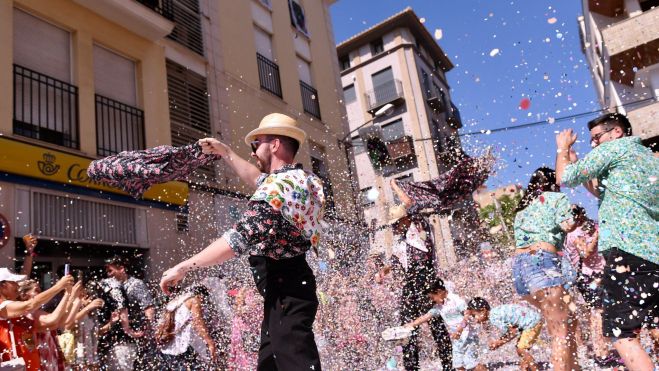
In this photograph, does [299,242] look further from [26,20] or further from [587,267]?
[26,20]

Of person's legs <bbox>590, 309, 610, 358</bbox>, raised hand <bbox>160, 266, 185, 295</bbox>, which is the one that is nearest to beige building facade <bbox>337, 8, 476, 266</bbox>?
person's legs <bbox>590, 309, 610, 358</bbox>

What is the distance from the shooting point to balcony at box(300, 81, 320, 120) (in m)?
16.9

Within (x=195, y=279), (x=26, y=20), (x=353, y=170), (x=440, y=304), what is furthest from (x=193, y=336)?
(x=353, y=170)

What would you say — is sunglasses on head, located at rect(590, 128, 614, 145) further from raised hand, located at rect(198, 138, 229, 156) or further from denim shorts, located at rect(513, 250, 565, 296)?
raised hand, located at rect(198, 138, 229, 156)

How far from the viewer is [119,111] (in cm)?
1011

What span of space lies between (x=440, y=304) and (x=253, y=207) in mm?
3620

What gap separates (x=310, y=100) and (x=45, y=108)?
9687mm

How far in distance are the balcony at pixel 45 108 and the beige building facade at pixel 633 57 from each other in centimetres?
1469

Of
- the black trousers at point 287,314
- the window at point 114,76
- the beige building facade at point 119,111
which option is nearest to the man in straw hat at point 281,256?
the black trousers at point 287,314

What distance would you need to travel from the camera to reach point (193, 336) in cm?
582

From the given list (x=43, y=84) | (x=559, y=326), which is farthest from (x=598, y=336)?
(x=43, y=84)

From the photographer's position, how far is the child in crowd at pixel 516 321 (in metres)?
5.04

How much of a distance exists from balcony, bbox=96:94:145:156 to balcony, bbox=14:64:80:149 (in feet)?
1.69

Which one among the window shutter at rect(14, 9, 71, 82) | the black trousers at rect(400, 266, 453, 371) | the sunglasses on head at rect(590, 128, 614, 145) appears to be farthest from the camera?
the window shutter at rect(14, 9, 71, 82)
